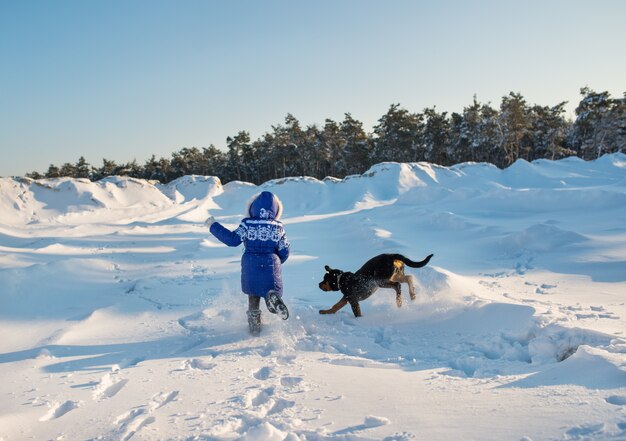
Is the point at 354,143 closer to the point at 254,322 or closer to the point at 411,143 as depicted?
the point at 411,143

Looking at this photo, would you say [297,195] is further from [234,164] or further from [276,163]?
[234,164]

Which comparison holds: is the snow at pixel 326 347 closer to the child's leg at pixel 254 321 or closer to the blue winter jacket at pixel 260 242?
the child's leg at pixel 254 321

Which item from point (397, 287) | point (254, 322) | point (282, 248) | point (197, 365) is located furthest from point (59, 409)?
point (397, 287)

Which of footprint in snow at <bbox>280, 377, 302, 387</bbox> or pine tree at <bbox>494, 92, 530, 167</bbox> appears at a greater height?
pine tree at <bbox>494, 92, 530, 167</bbox>

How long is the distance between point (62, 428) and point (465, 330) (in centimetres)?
322

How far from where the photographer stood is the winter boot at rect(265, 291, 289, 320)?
377cm

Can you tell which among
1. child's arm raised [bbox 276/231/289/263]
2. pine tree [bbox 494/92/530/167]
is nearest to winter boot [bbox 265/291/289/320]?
child's arm raised [bbox 276/231/289/263]

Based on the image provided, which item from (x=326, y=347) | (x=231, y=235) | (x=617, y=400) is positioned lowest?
(x=326, y=347)

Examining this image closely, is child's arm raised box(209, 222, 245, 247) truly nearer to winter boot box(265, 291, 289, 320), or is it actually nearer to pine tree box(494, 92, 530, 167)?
winter boot box(265, 291, 289, 320)

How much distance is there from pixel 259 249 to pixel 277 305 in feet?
2.01

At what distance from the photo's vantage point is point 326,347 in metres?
3.42

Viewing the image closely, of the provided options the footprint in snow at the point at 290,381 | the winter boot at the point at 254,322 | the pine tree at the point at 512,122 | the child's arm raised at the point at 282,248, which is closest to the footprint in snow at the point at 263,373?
the footprint in snow at the point at 290,381

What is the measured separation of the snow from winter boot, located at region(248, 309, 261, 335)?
0.39 feet

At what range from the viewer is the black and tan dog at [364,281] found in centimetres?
438
